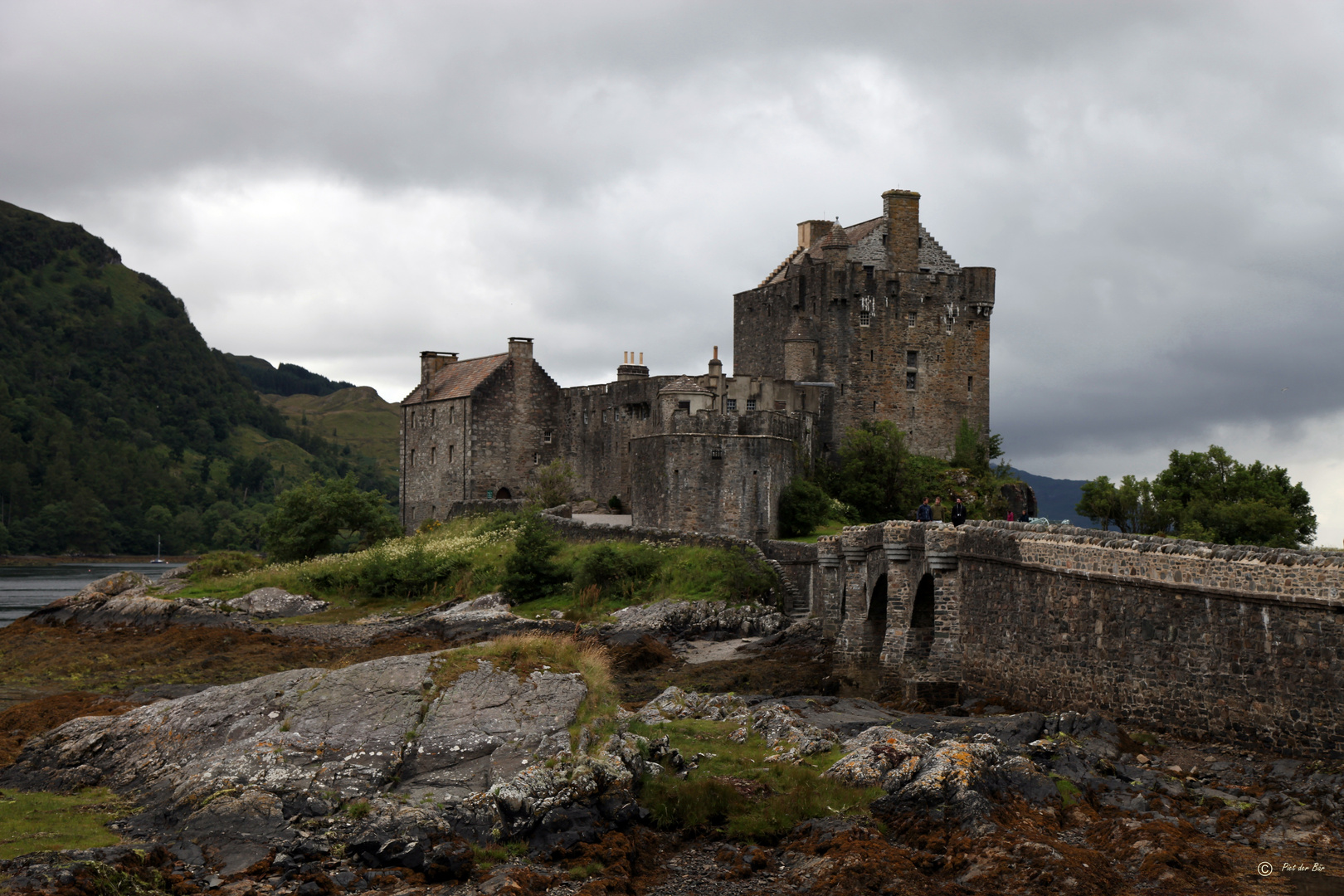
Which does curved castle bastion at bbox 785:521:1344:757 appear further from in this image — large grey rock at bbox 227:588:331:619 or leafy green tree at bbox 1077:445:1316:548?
large grey rock at bbox 227:588:331:619

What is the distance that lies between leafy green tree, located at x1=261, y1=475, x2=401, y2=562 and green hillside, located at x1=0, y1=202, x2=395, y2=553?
6240 cm

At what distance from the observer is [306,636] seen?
42.5 meters

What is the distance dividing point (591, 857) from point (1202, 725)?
1004cm

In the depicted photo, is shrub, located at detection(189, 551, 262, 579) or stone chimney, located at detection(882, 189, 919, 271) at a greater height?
stone chimney, located at detection(882, 189, 919, 271)

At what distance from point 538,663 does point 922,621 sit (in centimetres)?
1224

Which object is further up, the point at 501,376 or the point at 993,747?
the point at 501,376

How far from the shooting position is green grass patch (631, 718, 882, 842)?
17.9m

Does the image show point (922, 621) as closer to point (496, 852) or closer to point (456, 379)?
point (496, 852)

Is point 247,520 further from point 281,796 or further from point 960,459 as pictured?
point 281,796

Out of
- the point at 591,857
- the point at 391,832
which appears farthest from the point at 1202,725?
the point at 391,832

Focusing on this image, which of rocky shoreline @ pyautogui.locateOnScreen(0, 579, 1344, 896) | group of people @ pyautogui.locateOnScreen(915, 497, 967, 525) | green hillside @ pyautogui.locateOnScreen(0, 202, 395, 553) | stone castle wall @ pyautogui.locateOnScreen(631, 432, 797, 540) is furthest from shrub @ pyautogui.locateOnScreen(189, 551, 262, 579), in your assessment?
green hillside @ pyautogui.locateOnScreen(0, 202, 395, 553)

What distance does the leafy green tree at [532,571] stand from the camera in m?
45.3

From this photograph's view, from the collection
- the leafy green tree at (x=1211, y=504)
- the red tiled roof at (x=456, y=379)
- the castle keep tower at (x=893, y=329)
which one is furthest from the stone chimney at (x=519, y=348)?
the leafy green tree at (x=1211, y=504)

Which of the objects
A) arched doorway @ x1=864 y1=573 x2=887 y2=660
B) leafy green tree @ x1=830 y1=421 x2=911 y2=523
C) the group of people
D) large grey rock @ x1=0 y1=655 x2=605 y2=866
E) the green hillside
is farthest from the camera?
the green hillside
